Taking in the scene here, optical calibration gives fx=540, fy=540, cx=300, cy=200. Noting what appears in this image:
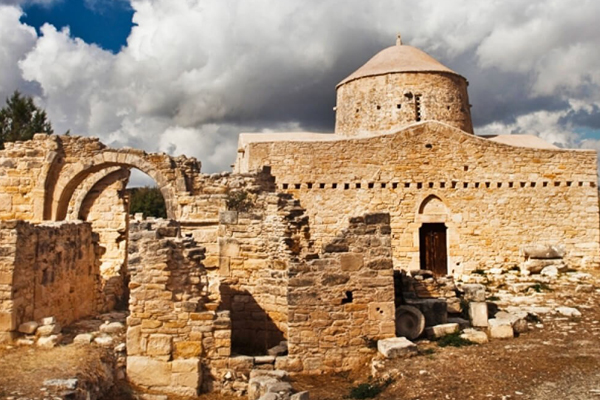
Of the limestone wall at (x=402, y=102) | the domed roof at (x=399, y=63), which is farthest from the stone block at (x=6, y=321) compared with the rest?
the domed roof at (x=399, y=63)

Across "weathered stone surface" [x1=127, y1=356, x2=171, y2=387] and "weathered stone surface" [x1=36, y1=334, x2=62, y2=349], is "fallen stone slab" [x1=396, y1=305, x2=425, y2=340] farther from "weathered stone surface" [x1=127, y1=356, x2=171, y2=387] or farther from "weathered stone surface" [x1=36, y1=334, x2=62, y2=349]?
"weathered stone surface" [x1=36, y1=334, x2=62, y2=349]

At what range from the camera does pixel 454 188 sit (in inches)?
608

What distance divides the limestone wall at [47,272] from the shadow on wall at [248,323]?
113 inches

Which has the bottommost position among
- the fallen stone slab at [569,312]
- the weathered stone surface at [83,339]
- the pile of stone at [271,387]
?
the pile of stone at [271,387]

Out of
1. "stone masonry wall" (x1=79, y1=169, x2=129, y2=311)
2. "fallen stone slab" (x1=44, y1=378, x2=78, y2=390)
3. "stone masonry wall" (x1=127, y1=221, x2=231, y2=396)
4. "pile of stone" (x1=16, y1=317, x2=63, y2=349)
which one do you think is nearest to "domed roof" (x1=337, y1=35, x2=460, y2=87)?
"stone masonry wall" (x1=79, y1=169, x2=129, y2=311)

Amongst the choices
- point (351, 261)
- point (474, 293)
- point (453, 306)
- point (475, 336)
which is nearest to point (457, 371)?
point (475, 336)

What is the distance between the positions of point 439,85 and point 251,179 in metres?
10.6

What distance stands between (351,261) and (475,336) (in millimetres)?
2233

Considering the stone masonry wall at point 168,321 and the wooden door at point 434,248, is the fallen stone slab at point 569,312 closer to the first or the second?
the wooden door at point 434,248

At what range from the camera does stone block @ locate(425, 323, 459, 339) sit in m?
7.87

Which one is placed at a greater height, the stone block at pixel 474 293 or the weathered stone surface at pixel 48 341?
the stone block at pixel 474 293

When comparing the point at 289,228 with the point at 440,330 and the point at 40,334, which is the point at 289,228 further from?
the point at 40,334

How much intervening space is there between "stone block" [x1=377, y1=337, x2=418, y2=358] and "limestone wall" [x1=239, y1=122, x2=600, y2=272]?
8124 millimetres

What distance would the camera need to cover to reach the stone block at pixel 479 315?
8492mm
